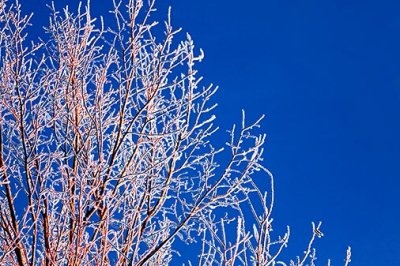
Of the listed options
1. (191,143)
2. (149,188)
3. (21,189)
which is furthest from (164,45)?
(21,189)

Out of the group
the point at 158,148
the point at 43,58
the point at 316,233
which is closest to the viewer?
the point at 316,233

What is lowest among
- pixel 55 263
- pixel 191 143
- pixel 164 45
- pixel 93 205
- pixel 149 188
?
pixel 55 263

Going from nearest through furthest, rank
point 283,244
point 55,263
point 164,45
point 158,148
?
point 283,244, point 55,263, point 164,45, point 158,148

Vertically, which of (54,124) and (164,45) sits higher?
(164,45)

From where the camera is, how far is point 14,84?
4.33 metres

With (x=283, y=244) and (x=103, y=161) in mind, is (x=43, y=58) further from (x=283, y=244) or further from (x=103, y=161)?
(x=283, y=244)

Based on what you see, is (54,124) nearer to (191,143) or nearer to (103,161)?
(103,161)

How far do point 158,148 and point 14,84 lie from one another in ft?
4.10

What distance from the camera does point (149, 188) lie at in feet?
13.8

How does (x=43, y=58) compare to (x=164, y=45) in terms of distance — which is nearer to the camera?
(x=164, y=45)

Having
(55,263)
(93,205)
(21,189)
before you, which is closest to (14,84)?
(21,189)

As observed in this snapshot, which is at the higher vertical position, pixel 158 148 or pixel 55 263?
pixel 158 148

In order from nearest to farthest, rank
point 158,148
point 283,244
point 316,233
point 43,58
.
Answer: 1. point 316,233
2. point 283,244
3. point 158,148
4. point 43,58

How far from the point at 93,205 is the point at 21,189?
61 centimetres
